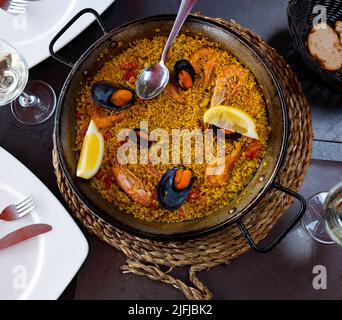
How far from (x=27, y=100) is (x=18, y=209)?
0.46 metres

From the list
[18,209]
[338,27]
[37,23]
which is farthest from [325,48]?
[18,209]

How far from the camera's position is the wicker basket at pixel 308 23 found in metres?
1.88

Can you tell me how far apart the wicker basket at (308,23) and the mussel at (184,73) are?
0.40 m

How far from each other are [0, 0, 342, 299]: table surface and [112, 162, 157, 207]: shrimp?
0.89 feet

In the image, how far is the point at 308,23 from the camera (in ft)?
6.87

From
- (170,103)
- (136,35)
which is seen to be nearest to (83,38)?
(136,35)

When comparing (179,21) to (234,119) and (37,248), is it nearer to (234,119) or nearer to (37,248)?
(234,119)

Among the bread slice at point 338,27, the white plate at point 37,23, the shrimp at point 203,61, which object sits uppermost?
the white plate at point 37,23

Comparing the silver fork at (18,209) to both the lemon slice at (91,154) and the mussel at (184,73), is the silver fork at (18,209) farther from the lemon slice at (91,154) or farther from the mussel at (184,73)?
the mussel at (184,73)

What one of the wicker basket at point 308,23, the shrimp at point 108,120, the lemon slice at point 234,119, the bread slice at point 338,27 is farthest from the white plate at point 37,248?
A: the bread slice at point 338,27

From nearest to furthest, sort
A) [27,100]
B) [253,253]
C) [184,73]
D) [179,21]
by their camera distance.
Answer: [179,21], [184,73], [253,253], [27,100]

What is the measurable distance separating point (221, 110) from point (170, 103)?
0.21 m

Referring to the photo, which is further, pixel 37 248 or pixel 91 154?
pixel 37 248

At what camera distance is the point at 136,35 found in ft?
6.46
